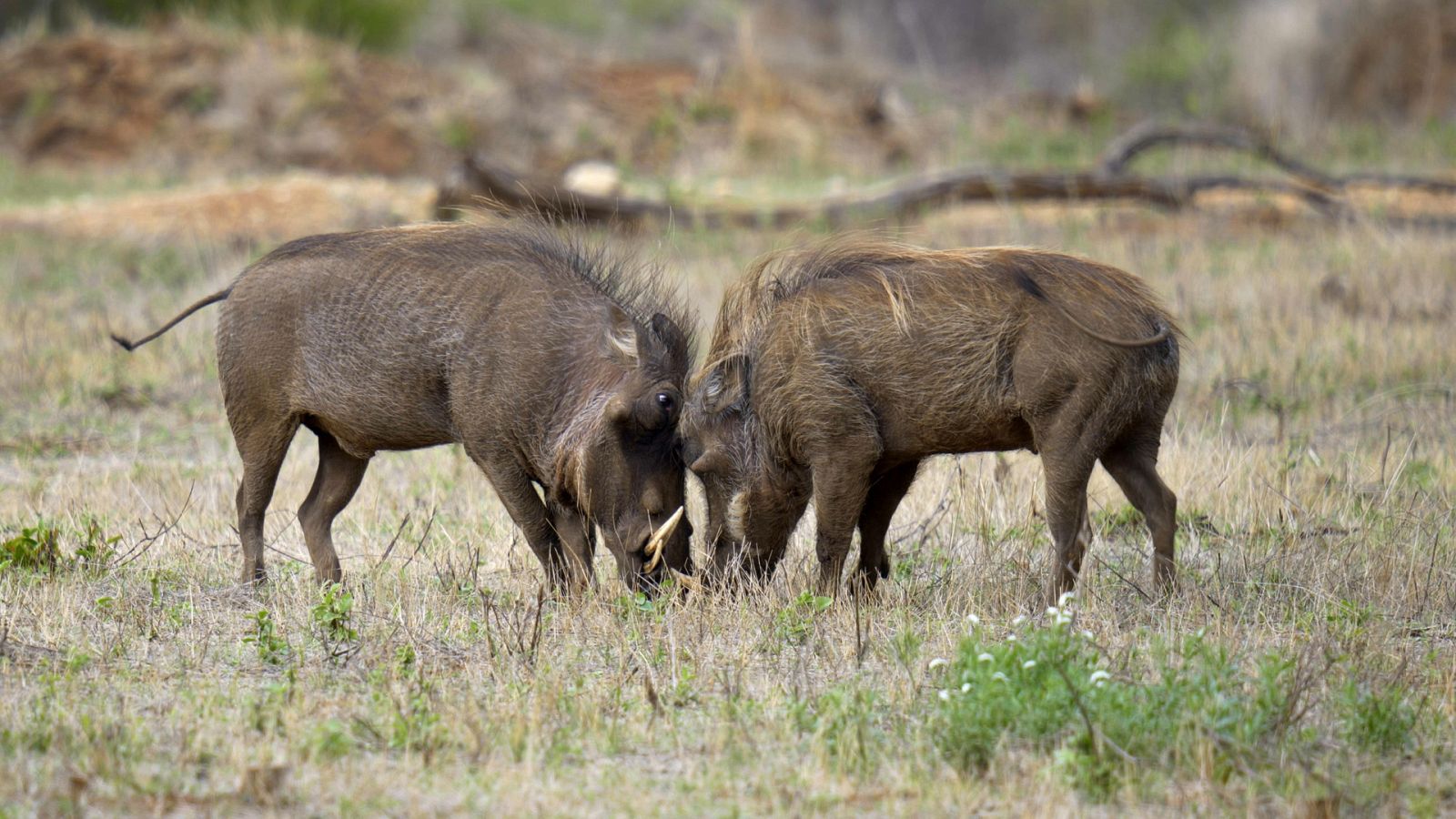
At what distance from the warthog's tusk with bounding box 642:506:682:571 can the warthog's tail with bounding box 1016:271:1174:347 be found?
4.56 ft

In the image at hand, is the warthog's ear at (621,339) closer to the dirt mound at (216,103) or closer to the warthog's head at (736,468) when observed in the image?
the warthog's head at (736,468)

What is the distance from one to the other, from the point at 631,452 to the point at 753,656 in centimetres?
97

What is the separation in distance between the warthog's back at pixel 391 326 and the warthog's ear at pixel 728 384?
1.71 ft

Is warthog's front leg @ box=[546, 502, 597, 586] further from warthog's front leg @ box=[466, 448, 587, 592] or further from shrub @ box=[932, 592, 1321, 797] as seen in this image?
shrub @ box=[932, 592, 1321, 797]

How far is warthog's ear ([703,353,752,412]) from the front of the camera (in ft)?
18.2

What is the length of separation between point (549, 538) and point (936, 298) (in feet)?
5.38

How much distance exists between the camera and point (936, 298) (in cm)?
525

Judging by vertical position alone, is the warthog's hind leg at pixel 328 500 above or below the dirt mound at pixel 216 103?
above

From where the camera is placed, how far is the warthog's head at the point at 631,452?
5.42 metres

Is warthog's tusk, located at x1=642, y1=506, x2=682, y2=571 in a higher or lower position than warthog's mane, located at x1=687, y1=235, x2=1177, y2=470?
lower

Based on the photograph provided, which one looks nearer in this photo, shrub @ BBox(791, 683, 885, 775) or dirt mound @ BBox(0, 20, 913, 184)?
shrub @ BBox(791, 683, 885, 775)

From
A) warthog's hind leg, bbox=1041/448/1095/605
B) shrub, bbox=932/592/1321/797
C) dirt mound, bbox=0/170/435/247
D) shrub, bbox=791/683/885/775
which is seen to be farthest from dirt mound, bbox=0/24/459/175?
shrub, bbox=932/592/1321/797

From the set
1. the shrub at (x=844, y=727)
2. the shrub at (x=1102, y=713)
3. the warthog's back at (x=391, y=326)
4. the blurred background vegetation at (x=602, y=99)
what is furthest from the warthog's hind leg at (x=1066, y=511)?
the blurred background vegetation at (x=602, y=99)

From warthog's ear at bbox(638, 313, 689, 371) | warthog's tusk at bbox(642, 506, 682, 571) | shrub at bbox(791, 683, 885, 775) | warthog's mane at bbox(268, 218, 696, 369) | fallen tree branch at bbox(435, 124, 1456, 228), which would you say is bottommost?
fallen tree branch at bbox(435, 124, 1456, 228)
